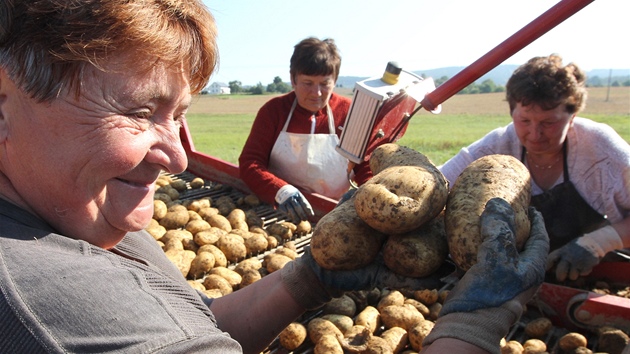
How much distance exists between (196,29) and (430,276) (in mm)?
1153

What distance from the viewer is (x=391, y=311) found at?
246 cm

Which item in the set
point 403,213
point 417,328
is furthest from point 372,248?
point 417,328

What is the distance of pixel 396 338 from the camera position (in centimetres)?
232

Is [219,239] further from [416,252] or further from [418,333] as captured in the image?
[416,252]

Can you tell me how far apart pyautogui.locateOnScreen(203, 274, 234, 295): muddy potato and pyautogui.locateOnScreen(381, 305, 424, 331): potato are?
812mm

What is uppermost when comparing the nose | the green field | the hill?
the hill

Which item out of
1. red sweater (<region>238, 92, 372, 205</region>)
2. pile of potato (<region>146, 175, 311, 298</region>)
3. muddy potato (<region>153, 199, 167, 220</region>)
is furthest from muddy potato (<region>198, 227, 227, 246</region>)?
red sweater (<region>238, 92, 372, 205</region>)

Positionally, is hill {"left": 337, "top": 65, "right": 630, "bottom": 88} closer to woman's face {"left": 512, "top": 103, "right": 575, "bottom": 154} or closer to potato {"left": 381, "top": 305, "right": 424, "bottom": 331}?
woman's face {"left": 512, "top": 103, "right": 575, "bottom": 154}

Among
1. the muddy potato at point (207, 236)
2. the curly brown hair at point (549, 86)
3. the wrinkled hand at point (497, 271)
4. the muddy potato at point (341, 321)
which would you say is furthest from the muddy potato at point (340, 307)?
the curly brown hair at point (549, 86)

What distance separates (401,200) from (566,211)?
6.06 ft

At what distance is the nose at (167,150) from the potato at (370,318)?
4.90 ft

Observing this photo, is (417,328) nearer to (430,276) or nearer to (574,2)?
(430,276)

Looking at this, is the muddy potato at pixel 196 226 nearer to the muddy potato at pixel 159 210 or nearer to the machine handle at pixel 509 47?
the muddy potato at pixel 159 210

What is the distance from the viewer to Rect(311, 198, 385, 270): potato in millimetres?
1823
